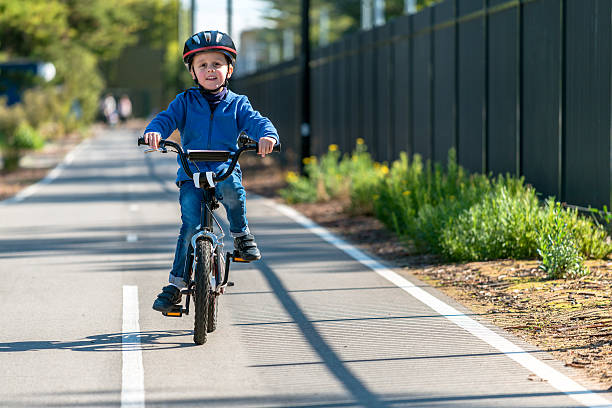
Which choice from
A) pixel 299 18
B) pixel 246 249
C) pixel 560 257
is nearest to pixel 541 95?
pixel 560 257

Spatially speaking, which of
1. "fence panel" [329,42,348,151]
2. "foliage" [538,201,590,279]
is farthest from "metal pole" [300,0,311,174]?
"foliage" [538,201,590,279]

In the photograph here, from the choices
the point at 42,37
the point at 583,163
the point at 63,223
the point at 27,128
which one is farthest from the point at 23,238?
the point at 42,37

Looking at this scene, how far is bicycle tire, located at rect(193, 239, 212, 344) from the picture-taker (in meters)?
7.29

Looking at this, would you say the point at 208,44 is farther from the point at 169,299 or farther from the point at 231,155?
the point at 169,299

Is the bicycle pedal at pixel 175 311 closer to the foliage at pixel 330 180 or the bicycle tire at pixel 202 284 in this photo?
the bicycle tire at pixel 202 284

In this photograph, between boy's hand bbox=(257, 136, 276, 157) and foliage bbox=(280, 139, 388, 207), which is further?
foliage bbox=(280, 139, 388, 207)

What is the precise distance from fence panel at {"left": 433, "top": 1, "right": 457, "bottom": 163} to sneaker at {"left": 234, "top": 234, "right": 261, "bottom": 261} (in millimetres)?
9292

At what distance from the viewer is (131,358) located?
7.11 m

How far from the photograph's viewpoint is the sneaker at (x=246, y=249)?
7.83 metres

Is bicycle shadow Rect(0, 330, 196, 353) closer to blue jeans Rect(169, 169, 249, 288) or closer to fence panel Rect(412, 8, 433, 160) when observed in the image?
blue jeans Rect(169, 169, 249, 288)

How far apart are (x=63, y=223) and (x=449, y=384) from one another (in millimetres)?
10789

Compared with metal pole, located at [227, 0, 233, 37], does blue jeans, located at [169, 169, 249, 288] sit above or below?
below

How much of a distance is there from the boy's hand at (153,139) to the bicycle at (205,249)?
45 mm

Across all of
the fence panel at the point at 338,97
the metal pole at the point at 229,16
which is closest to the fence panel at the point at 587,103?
the fence panel at the point at 338,97
